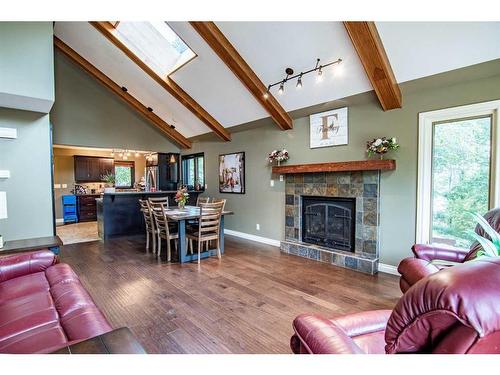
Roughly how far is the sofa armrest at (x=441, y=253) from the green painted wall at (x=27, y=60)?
4311mm

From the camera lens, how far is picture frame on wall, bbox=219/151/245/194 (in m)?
6.08

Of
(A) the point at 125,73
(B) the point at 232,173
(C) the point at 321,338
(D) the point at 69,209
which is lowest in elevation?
(D) the point at 69,209

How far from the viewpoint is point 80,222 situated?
26.5 ft

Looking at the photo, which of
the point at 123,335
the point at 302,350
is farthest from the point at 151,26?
the point at 302,350

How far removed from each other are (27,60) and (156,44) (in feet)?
8.50

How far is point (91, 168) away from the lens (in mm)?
8562

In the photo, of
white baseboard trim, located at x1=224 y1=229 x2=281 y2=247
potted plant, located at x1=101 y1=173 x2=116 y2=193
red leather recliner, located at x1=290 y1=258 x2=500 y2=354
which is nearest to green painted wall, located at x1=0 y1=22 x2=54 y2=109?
red leather recliner, located at x1=290 y1=258 x2=500 y2=354

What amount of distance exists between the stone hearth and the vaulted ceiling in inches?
49.9

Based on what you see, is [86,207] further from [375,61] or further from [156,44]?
[375,61]

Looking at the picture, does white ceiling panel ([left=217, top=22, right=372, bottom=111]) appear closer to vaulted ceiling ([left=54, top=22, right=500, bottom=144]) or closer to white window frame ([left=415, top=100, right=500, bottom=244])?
vaulted ceiling ([left=54, top=22, right=500, bottom=144])

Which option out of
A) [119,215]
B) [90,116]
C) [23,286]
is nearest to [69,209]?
[90,116]

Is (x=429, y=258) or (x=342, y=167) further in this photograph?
(x=342, y=167)

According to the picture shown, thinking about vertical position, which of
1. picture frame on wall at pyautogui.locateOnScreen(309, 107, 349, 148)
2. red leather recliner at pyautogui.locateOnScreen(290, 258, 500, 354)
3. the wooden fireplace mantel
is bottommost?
red leather recliner at pyautogui.locateOnScreen(290, 258, 500, 354)
